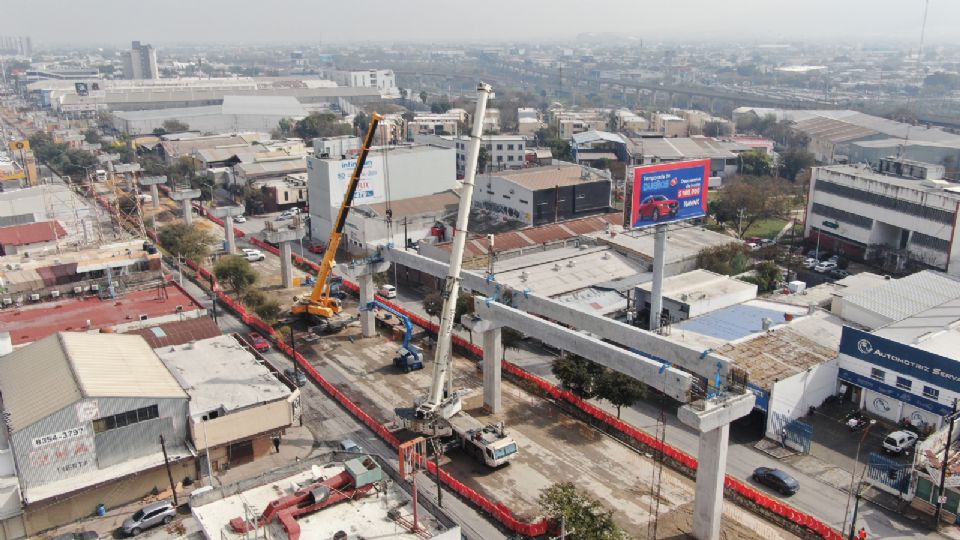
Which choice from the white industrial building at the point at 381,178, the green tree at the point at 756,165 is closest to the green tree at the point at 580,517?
the white industrial building at the point at 381,178

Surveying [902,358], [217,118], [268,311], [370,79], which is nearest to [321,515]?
[902,358]

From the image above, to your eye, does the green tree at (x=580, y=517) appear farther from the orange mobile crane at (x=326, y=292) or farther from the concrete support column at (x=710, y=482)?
the orange mobile crane at (x=326, y=292)

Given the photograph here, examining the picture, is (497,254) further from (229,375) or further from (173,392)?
(173,392)

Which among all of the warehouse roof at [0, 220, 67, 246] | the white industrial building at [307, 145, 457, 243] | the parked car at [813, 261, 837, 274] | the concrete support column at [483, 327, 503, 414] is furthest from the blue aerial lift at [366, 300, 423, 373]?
the warehouse roof at [0, 220, 67, 246]

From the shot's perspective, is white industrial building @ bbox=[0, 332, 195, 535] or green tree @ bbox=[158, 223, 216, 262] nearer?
white industrial building @ bbox=[0, 332, 195, 535]

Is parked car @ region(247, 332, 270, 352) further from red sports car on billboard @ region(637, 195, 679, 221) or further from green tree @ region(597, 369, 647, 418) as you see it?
red sports car on billboard @ region(637, 195, 679, 221)

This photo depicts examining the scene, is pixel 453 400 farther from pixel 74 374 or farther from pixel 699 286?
pixel 699 286

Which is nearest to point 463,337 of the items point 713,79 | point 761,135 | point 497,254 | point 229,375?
point 497,254
